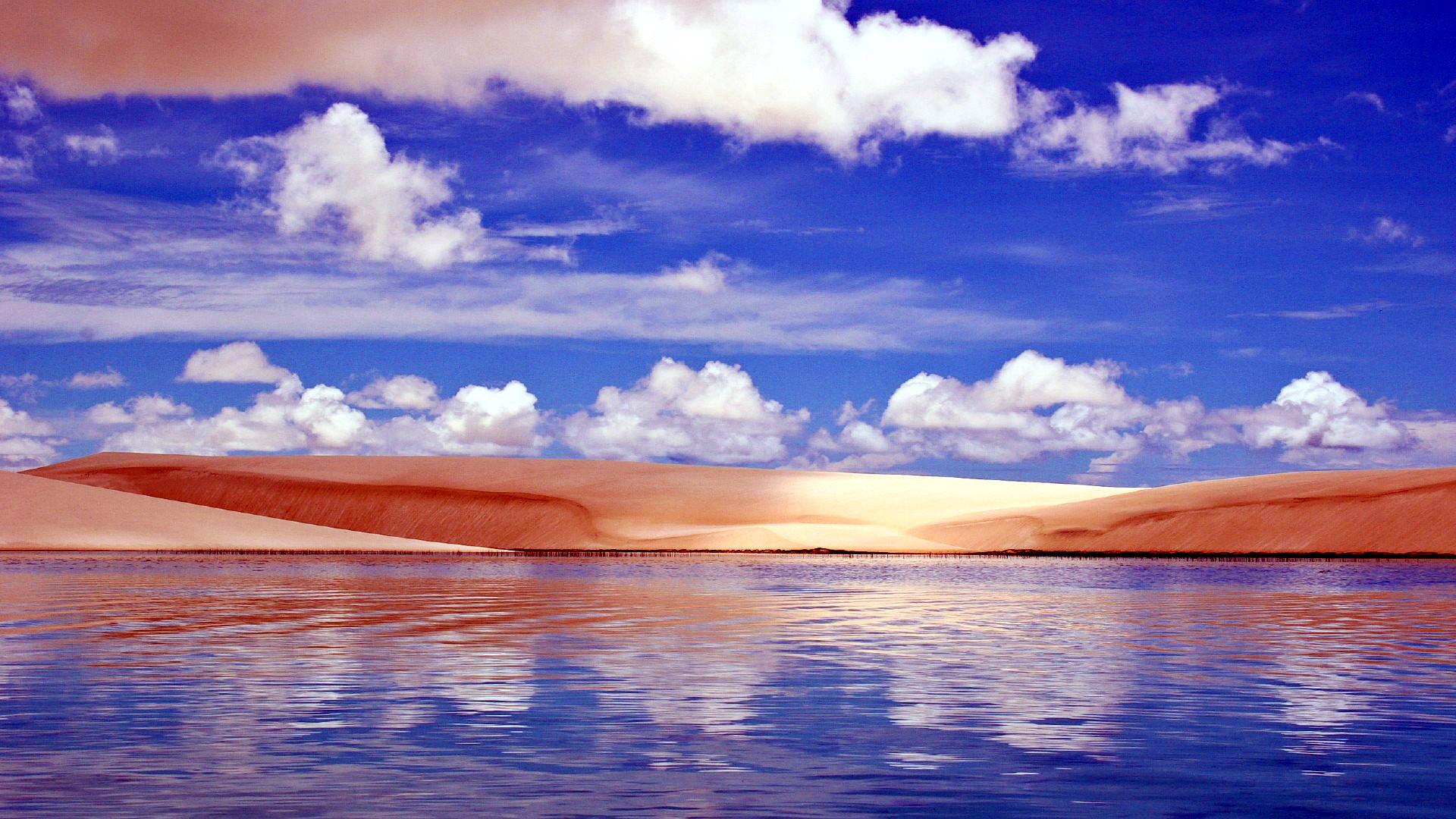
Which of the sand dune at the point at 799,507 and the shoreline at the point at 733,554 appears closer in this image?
the shoreline at the point at 733,554

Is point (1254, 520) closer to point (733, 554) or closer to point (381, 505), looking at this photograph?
point (733, 554)

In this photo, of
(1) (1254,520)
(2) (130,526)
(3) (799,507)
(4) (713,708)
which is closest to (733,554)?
(3) (799,507)

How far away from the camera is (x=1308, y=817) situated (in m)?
11.8

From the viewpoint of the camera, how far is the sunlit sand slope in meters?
160

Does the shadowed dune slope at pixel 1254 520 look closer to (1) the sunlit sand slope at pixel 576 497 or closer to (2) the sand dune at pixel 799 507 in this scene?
(2) the sand dune at pixel 799 507

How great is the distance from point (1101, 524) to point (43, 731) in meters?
135

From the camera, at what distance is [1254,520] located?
453 ft

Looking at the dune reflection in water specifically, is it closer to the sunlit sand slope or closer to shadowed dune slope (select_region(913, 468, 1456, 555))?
shadowed dune slope (select_region(913, 468, 1456, 555))

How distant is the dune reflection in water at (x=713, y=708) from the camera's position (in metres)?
12.8

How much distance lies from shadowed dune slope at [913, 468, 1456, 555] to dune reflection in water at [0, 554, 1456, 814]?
9642 cm

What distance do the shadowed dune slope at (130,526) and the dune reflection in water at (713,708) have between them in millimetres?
64814

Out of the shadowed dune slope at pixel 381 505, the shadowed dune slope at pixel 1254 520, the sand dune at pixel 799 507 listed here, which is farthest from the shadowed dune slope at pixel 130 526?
the shadowed dune slope at pixel 1254 520

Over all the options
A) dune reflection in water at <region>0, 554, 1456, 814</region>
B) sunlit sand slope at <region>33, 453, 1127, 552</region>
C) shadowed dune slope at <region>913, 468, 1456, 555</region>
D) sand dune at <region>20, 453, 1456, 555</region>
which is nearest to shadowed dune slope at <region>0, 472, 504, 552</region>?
sand dune at <region>20, 453, 1456, 555</region>

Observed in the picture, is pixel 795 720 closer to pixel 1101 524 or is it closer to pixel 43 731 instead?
pixel 43 731
